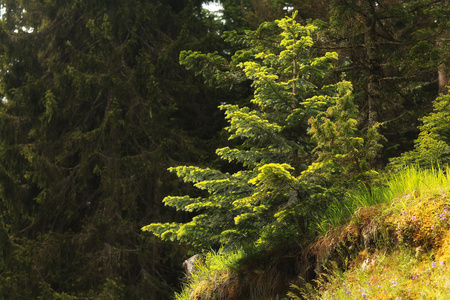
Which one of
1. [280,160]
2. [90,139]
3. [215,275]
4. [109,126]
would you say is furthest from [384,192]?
[90,139]

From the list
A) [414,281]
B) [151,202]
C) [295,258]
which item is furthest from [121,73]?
[414,281]

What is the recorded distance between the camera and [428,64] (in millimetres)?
8328

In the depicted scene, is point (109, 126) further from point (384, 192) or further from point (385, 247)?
point (385, 247)

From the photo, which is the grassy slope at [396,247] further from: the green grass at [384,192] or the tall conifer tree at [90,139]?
the tall conifer tree at [90,139]

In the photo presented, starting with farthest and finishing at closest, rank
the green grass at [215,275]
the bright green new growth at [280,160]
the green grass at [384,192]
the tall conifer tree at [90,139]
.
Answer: the tall conifer tree at [90,139], the green grass at [215,275], the bright green new growth at [280,160], the green grass at [384,192]

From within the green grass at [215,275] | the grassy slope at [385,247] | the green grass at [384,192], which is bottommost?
the green grass at [215,275]

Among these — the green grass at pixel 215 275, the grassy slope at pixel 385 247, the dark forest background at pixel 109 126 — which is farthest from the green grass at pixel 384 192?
the dark forest background at pixel 109 126

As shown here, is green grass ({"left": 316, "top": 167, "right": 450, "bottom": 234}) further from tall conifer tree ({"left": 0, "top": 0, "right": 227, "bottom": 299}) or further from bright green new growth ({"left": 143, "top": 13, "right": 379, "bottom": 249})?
tall conifer tree ({"left": 0, "top": 0, "right": 227, "bottom": 299})

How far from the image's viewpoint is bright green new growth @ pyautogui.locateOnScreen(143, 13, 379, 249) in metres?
5.37

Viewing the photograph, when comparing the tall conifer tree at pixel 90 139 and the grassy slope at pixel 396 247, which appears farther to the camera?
the tall conifer tree at pixel 90 139

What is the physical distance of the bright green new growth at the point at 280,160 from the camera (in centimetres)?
537

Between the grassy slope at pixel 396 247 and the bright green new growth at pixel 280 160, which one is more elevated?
the bright green new growth at pixel 280 160

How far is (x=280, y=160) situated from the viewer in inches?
261

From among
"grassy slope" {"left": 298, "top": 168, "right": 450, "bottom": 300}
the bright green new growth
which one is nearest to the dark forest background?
the bright green new growth
